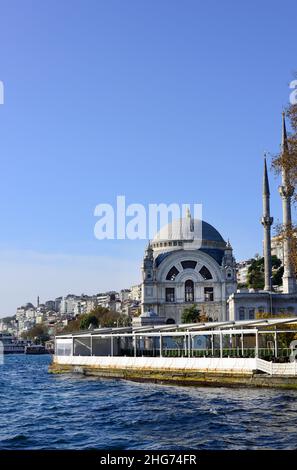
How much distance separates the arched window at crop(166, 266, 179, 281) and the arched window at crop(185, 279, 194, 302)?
6.20ft

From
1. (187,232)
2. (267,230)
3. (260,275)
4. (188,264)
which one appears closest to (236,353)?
(267,230)

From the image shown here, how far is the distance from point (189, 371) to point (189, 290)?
5621 centimetres

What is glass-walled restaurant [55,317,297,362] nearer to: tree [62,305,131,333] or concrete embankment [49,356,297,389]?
concrete embankment [49,356,297,389]

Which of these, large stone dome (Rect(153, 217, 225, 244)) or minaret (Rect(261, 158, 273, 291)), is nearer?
minaret (Rect(261, 158, 273, 291))

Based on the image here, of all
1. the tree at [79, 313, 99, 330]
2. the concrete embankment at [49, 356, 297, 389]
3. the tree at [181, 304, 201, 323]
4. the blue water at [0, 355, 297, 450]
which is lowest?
the blue water at [0, 355, 297, 450]

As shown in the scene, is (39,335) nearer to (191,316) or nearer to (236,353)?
(191,316)

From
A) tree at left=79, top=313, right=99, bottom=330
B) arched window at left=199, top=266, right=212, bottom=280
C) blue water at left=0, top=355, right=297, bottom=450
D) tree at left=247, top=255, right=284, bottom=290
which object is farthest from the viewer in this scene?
tree at left=79, top=313, right=99, bottom=330

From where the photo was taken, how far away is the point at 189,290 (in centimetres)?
9738

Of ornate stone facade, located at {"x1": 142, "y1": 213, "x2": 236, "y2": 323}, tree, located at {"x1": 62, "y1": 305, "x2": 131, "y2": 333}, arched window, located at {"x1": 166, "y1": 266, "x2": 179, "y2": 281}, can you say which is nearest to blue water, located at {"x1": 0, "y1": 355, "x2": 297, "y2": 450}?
ornate stone facade, located at {"x1": 142, "y1": 213, "x2": 236, "y2": 323}

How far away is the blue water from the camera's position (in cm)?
1969

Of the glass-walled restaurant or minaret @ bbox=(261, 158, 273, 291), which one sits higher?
minaret @ bbox=(261, 158, 273, 291)

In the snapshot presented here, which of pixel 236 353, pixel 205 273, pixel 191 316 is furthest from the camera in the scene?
pixel 205 273
